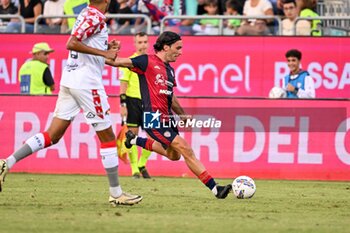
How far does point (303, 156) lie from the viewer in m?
19.0

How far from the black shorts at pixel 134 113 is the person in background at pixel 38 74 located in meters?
3.04

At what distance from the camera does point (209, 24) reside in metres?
22.4

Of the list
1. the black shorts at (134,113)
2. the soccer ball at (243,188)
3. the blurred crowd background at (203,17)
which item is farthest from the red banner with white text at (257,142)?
the soccer ball at (243,188)

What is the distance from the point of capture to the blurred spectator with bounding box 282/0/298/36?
21.7 metres

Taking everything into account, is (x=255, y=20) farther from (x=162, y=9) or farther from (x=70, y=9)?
(x=70, y=9)

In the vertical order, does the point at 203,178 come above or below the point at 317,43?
below

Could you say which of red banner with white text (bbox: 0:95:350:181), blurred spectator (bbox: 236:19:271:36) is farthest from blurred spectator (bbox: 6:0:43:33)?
blurred spectator (bbox: 236:19:271:36)

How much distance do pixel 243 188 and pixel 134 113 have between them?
Answer: 5.06 meters

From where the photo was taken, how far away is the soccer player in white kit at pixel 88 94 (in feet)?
39.6

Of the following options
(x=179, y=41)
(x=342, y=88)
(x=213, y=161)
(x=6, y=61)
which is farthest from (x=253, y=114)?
(x=6, y=61)

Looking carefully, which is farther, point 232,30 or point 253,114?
point 232,30

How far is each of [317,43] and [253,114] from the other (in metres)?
3.41

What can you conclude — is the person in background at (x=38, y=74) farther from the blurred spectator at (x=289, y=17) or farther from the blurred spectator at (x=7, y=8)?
the blurred spectator at (x=289, y=17)

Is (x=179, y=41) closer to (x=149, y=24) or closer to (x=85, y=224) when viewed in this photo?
(x=85, y=224)
